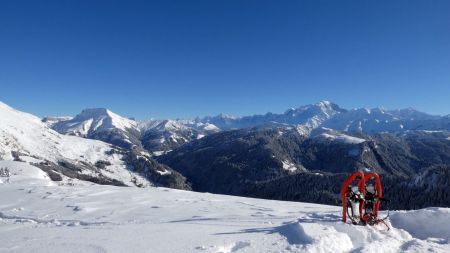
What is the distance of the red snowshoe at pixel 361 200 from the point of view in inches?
584

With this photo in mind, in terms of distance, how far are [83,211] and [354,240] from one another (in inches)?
592

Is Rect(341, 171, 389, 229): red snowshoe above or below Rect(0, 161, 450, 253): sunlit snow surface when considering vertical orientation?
above

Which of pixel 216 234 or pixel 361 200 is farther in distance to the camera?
pixel 361 200

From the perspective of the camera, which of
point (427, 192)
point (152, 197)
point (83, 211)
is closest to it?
point (83, 211)

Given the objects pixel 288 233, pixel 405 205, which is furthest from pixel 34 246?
pixel 405 205

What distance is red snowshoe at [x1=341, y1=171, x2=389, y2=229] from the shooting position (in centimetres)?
1484

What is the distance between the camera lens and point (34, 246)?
12.0m

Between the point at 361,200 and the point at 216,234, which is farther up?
the point at 361,200

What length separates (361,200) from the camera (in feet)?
49.8

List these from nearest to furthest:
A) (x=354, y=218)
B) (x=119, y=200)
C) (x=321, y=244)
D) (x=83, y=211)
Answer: (x=321, y=244), (x=354, y=218), (x=83, y=211), (x=119, y=200)

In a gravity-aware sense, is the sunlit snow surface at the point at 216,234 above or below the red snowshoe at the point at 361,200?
below

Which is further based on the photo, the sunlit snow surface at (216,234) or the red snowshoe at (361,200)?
the red snowshoe at (361,200)

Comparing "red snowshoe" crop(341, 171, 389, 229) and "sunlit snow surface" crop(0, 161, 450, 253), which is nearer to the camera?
"sunlit snow surface" crop(0, 161, 450, 253)

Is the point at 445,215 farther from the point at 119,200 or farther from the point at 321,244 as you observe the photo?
the point at 119,200
